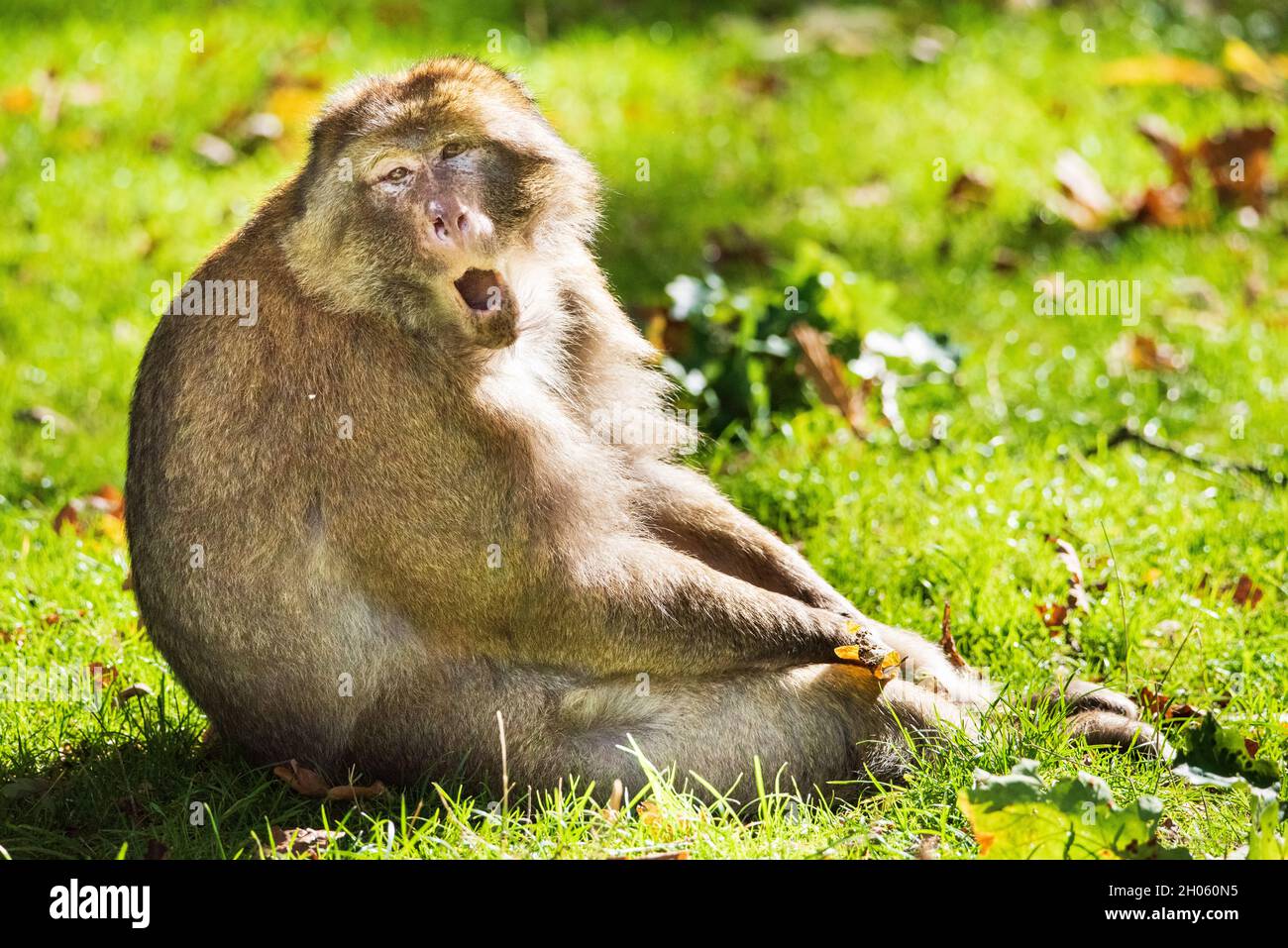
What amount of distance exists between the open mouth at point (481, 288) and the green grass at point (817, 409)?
1309 millimetres

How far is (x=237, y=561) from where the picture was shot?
4133 mm

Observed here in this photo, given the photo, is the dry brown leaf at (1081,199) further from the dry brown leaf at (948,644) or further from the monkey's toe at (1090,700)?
the monkey's toe at (1090,700)

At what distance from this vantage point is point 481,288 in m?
4.14

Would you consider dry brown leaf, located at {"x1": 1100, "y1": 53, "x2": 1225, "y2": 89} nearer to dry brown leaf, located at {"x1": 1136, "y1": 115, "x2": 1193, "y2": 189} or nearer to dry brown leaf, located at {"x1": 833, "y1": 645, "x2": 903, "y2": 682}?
dry brown leaf, located at {"x1": 1136, "y1": 115, "x2": 1193, "y2": 189}

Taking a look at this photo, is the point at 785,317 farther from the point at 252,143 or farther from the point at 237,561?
the point at 252,143

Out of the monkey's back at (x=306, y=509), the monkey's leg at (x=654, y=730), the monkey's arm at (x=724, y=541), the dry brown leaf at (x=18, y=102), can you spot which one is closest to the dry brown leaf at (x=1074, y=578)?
the monkey's arm at (x=724, y=541)

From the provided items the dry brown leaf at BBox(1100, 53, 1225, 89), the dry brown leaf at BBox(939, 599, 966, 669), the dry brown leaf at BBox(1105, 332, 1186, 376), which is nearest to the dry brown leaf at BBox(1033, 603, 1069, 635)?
the dry brown leaf at BBox(939, 599, 966, 669)

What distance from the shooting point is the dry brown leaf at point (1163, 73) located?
888 centimetres

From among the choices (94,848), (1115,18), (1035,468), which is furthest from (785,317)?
(1115,18)

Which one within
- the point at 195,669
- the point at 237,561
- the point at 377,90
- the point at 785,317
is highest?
the point at 377,90

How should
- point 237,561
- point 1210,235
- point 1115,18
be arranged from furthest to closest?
point 1115,18, point 1210,235, point 237,561

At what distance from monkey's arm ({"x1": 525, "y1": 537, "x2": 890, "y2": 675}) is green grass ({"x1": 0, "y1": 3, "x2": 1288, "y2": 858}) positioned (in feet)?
1.18

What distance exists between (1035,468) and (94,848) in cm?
356

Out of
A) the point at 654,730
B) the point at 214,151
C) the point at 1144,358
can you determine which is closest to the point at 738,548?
the point at 654,730
